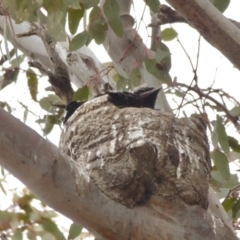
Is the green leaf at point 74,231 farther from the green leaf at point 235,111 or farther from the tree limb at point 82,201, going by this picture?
the green leaf at point 235,111

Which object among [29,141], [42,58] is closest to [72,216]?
[29,141]

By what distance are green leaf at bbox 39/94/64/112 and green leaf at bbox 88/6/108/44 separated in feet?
3.14

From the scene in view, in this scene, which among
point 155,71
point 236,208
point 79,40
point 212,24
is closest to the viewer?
point 212,24

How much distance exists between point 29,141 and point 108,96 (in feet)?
2.97

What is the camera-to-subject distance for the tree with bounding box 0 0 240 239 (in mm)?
1729

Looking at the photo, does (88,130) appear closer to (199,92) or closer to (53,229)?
(199,92)

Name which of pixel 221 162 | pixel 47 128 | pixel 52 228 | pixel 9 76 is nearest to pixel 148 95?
pixel 221 162

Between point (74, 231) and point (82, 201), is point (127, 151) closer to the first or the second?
point (82, 201)

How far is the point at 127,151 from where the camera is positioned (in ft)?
6.81

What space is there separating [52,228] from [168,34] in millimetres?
1051

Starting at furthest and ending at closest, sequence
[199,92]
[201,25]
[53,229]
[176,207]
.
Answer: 1. [53,229]
2. [199,92]
3. [201,25]
4. [176,207]

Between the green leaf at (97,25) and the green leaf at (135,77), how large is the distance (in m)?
0.32

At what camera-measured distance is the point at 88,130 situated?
90.4 inches

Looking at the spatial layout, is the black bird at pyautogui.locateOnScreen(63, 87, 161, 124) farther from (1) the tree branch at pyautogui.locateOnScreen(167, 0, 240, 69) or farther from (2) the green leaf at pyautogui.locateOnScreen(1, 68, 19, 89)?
(2) the green leaf at pyautogui.locateOnScreen(1, 68, 19, 89)
